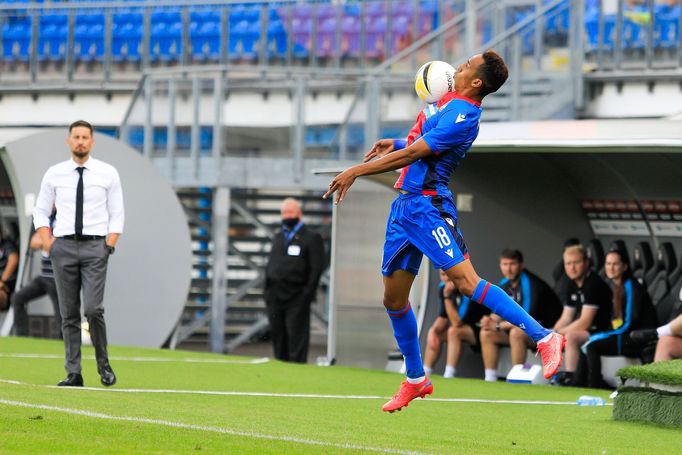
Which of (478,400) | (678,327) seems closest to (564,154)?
(678,327)

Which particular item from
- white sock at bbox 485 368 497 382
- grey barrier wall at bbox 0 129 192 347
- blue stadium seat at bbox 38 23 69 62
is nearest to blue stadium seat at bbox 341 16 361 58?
blue stadium seat at bbox 38 23 69 62

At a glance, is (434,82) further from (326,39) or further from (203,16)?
(203,16)

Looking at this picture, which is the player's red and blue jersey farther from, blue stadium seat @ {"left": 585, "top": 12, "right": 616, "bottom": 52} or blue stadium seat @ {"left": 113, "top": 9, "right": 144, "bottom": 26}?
blue stadium seat @ {"left": 113, "top": 9, "right": 144, "bottom": 26}

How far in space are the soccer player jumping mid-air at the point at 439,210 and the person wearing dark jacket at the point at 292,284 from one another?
9544 millimetres

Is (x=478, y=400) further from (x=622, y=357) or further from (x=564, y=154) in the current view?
(x=564, y=154)

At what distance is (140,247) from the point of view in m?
19.5

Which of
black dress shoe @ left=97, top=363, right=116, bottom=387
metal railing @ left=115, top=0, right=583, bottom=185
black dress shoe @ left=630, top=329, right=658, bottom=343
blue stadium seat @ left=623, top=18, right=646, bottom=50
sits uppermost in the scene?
blue stadium seat @ left=623, top=18, right=646, bottom=50

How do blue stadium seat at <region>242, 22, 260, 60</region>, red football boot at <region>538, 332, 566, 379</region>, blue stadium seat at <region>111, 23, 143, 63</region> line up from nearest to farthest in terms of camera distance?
red football boot at <region>538, 332, 566, 379</region> < blue stadium seat at <region>242, 22, 260, 60</region> < blue stadium seat at <region>111, 23, 143, 63</region>

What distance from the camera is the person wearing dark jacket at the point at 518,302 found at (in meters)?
15.0

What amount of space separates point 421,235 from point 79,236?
3.47 m

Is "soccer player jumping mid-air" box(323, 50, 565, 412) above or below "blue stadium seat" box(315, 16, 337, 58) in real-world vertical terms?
below

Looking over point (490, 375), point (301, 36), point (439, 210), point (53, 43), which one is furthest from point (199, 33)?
point (439, 210)

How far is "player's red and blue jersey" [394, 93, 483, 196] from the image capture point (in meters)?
8.23

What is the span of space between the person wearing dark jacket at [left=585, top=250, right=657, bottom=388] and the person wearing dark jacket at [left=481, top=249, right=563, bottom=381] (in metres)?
0.85
